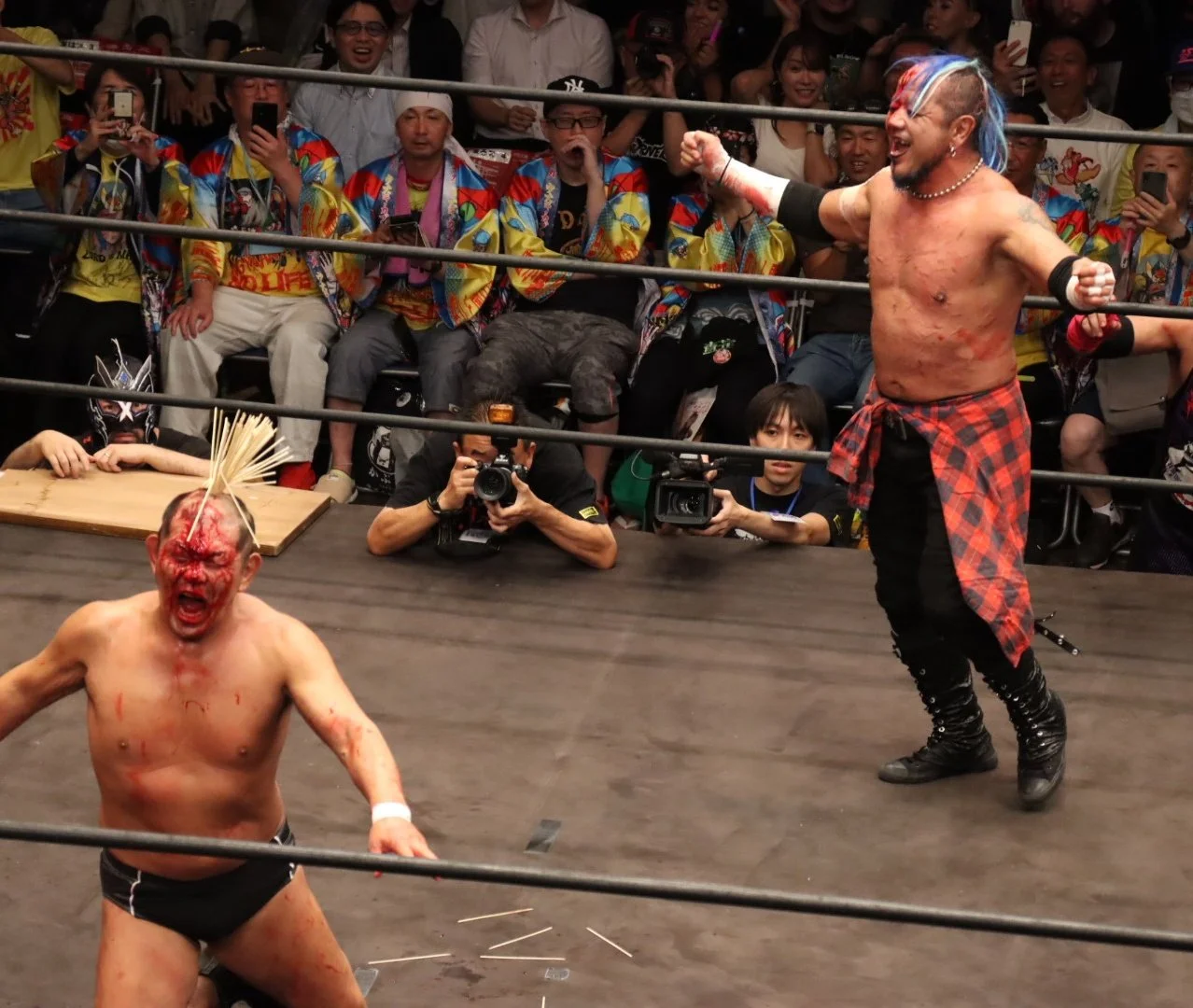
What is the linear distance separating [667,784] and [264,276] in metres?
2.46

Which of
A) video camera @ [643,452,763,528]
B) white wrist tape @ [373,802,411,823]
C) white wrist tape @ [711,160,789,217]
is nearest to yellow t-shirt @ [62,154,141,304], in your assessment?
video camera @ [643,452,763,528]

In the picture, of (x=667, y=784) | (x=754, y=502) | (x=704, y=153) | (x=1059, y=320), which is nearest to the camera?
(x=704, y=153)

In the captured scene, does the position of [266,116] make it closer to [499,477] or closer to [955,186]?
[499,477]

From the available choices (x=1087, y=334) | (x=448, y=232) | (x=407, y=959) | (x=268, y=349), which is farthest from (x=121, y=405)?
(x=1087, y=334)

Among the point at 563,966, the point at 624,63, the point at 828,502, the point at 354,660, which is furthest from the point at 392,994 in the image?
the point at 624,63

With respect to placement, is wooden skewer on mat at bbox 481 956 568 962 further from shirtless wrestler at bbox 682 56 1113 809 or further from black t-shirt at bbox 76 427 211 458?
black t-shirt at bbox 76 427 211 458

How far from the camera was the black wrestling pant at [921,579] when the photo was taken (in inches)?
124

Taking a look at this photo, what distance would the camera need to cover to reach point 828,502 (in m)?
4.30

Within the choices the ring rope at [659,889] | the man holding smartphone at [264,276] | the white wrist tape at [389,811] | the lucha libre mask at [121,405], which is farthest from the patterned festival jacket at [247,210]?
the ring rope at [659,889]

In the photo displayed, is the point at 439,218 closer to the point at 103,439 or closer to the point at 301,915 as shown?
the point at 103,439

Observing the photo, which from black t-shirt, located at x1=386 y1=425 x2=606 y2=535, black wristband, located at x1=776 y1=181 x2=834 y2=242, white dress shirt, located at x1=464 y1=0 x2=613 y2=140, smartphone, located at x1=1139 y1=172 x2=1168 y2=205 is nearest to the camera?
black wristband, located at x1=776 y1=181 x2=834 y2=242

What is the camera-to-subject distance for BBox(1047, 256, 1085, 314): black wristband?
2.70m

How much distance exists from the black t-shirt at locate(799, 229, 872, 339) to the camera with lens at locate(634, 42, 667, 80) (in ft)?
2.20

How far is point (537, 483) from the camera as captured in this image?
420 cm
